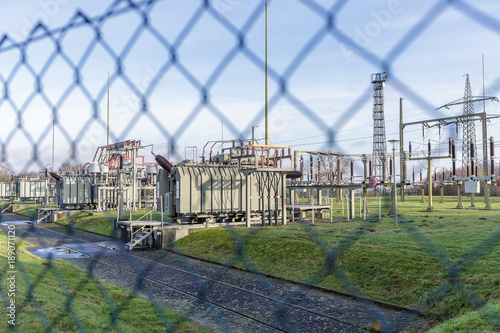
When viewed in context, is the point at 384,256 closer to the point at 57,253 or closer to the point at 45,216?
the point at 57,253

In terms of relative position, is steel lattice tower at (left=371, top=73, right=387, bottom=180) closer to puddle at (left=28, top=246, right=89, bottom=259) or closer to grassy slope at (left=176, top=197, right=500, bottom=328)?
grassy slope at (left=176, top=197, right=500, bottom=328)

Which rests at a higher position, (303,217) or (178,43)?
(178,43)

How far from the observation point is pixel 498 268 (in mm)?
7453

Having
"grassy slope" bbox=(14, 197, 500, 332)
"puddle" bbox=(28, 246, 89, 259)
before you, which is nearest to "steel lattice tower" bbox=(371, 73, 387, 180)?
"grassy slope" bbox=(14, 197, 500, 332)

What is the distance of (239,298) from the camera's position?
27.3ft

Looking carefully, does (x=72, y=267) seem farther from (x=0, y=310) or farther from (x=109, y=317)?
(x=0, y=310)

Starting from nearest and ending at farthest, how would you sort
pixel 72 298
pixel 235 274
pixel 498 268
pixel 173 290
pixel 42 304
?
pixel 42 304
pixel 72 298
pixel 498 268
pixel 173 290
pixel 235 274

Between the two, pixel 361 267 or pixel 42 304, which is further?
pixel 361 267

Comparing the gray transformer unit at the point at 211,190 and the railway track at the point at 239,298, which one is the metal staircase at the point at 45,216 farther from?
the railway track at the point at 239,298

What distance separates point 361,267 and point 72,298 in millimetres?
5626

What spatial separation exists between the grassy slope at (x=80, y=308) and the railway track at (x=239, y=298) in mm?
542

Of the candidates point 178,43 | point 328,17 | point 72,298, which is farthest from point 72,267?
point 328,17

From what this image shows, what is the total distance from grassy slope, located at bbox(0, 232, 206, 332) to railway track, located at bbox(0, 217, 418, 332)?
0.54 metres

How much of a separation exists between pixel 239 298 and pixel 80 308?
2.95 m
